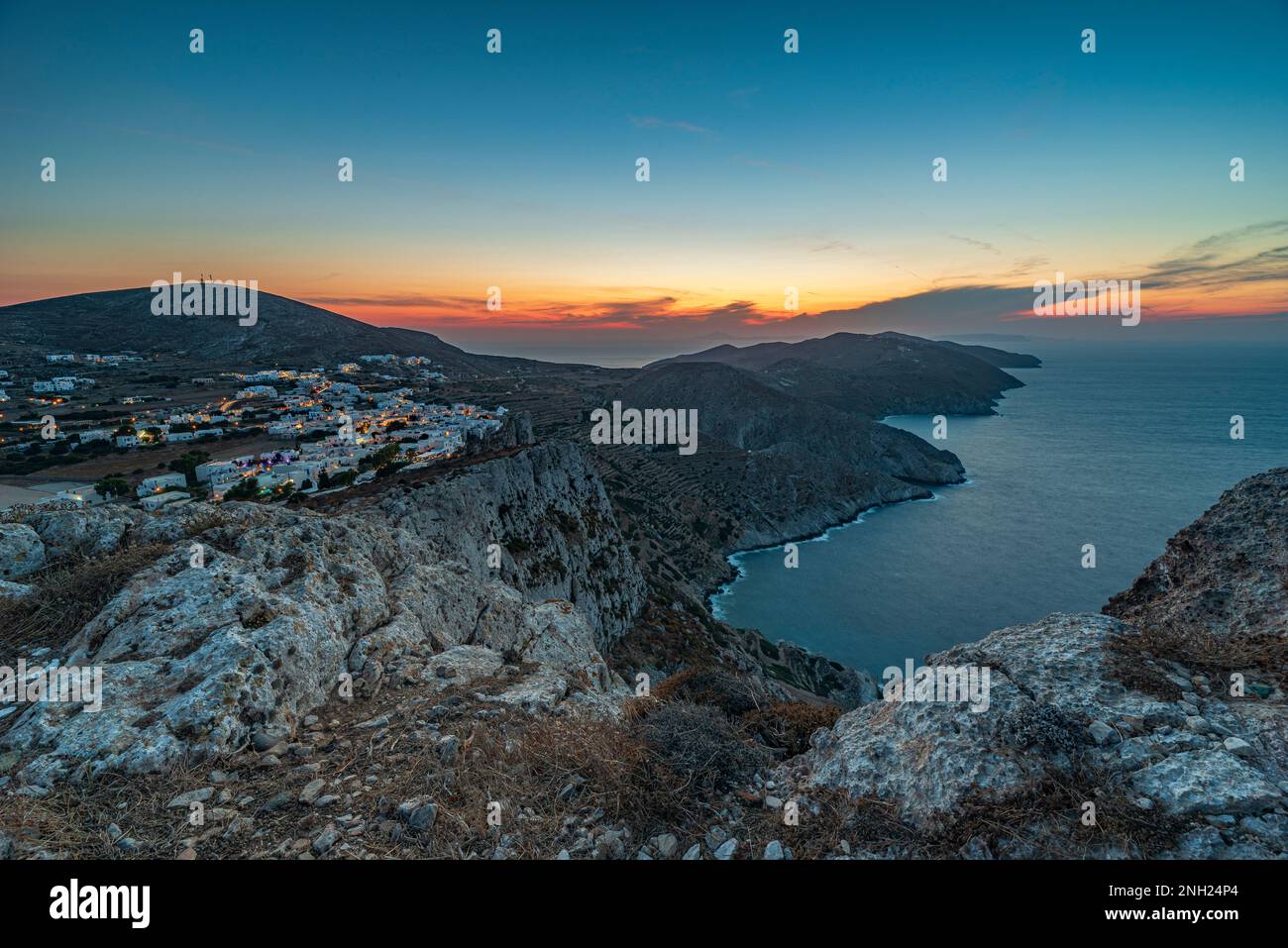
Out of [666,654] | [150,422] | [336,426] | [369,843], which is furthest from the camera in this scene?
[336,426]

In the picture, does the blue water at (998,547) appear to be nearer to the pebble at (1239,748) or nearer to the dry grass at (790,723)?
the dry grass at (790,723)

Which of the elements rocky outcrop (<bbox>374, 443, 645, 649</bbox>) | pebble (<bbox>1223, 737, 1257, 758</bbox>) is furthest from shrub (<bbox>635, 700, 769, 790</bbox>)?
rocky outcrop (<bbox>374, 443, 645, 649</bbox>)

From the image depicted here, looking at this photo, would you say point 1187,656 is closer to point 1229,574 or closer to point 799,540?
point 1229,574

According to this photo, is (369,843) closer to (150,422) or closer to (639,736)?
(639,736)

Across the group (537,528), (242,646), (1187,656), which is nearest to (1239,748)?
(1187,656)

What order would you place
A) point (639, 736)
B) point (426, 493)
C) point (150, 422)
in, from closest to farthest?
1. point (639, 736)
2. point (426, 493)
3. point (150, 422)

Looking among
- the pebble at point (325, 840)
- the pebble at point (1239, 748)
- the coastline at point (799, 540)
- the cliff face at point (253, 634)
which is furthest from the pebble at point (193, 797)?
the coastline at point (799, 540)

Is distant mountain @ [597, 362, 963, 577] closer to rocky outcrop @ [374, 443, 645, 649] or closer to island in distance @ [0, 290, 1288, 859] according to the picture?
rocky outcrop @ [374, 443, 645, 649]
